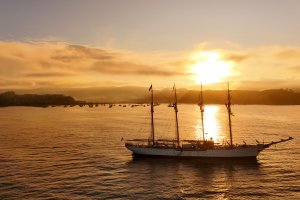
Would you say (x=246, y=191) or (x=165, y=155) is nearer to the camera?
(x=246, y=191)

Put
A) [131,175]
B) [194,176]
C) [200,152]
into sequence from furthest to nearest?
[200,152], [194,176], [131,175]

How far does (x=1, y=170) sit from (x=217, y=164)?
51.1 m

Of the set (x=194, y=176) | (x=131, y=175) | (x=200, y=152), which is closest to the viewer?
(x=131, y=175)

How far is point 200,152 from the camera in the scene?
3622 inches

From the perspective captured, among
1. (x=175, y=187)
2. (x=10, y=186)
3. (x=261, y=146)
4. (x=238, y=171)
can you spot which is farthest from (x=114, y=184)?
(x=261, y=146)

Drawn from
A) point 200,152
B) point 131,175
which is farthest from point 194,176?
point 200,152

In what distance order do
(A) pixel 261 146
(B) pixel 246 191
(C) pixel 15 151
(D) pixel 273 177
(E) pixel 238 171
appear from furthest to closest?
(C) pixel 15 151, (A) pixel 261 146, (E) pixel 238 171, (D) pixel 273 177, (B) pixel 246 191

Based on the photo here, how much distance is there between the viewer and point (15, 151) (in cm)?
9875

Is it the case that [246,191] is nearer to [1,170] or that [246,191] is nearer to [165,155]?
[165,155]

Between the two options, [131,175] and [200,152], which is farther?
[200,152]

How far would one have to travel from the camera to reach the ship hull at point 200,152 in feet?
299

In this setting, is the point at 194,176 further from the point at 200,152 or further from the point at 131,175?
the point at 200,152

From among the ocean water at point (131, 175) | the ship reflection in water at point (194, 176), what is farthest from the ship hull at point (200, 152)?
the ocean water at point (131, 175)

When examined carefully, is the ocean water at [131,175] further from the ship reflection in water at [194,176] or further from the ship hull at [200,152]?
the ship hull at [200,152]
